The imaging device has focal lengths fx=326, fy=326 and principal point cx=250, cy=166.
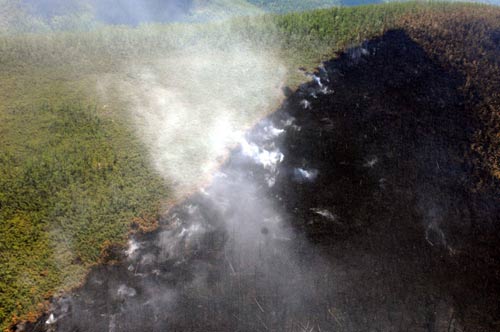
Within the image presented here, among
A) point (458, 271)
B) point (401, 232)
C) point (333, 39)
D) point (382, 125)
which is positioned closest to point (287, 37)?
point (333, 39)

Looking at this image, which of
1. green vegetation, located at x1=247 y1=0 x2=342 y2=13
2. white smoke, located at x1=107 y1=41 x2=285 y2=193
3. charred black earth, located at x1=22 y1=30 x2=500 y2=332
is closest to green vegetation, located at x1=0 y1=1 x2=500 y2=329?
white smoke, located at x1=107 y1=41 x2=285 y2=193

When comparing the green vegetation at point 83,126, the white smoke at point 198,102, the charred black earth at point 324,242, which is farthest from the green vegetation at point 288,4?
the charred black earth at point 324,242

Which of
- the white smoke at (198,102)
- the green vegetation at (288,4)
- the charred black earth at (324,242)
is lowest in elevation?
the charred black earth at (324,242)

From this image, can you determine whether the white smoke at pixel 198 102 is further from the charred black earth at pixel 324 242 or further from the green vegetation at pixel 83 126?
the charred black earth at pixel 324 242

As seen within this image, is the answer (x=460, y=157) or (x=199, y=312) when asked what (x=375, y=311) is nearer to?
(x=199, y=312)

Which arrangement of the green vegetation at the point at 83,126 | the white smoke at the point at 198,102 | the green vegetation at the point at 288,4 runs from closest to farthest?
the green vegetation at the point at 83,126 → the white smoke at the point at 198,102 → the green vegetation at the point at 288,4
